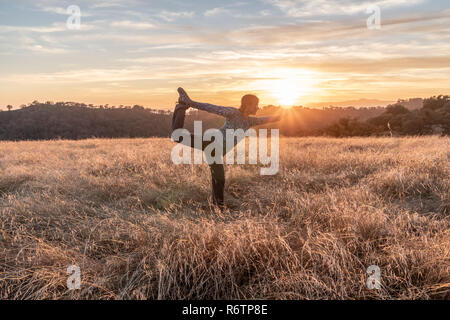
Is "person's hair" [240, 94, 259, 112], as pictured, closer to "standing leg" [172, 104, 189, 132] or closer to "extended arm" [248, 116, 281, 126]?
"extended arm" [248, 116, 281, 126]

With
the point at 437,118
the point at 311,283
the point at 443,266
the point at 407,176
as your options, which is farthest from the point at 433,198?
the point at 437,118

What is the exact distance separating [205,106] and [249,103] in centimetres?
62

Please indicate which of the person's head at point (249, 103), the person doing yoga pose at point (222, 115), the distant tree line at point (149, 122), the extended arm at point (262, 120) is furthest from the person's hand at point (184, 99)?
the distant tree line at point (149, 122)

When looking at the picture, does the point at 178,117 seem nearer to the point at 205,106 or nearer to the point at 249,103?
A: the point at 205,106

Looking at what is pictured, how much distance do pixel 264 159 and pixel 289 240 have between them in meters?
5.12

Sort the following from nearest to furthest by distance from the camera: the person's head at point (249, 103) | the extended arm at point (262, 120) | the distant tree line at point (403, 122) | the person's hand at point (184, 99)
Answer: the person's hand at point (184, 99), the person's head at point (249, 103), the extended arm at point (262, 120), the distant tree line at point (403, 122)

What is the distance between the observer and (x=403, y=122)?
83.8 feet

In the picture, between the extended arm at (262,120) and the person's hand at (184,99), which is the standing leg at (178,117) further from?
the extended arm at (262,120)

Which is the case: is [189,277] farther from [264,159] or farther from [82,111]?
[82,111]

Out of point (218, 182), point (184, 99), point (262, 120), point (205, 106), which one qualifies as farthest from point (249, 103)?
point (218, 182)

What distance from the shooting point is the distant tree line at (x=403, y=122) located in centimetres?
2467

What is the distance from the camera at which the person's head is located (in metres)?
4.27
